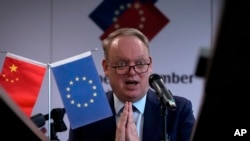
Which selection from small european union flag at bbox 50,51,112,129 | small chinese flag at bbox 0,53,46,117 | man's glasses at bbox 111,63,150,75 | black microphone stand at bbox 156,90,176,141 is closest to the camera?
black microphone stand at bbox 156,90,176,141

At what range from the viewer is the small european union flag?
1937 mm

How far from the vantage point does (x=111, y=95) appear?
2.01 metres

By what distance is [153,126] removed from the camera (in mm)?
1812

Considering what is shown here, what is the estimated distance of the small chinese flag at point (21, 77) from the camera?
2121mm

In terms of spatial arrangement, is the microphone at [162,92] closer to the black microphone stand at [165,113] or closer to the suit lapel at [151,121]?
the black microphone stand at [165,113]

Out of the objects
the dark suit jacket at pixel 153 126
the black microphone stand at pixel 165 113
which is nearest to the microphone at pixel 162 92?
the black microphone stand at pixel 165 113

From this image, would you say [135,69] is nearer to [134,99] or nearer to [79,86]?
[134,99]

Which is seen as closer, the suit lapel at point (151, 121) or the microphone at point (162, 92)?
the microphone at point (162, 92)

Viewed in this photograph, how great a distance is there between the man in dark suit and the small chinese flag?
40 centimetres

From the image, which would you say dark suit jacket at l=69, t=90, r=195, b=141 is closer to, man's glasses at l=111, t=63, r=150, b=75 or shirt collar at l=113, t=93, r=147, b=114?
shirt collar at l=113, t=93, r=147, b=114

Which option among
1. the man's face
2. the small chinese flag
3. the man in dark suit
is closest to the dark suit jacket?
the man in dark suit

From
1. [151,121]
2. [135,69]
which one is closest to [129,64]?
[135,69]

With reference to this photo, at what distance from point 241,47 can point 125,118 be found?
1077 millimetres

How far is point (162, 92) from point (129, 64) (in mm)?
435
